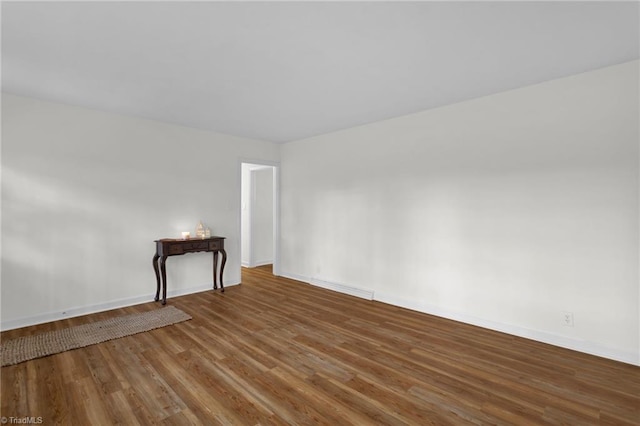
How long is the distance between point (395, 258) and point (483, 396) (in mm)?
2128

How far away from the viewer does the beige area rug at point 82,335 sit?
270 cm

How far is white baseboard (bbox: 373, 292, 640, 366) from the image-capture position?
8.54 ft

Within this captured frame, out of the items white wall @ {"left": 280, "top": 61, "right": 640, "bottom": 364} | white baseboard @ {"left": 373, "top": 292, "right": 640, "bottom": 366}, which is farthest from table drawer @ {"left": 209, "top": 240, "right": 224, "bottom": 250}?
white baseboard @ {"left": 373, "top": 292, "right": 640, "bottom": 366}

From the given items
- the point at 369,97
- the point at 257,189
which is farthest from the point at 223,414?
the point at 257,189

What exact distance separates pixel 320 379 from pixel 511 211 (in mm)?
2533

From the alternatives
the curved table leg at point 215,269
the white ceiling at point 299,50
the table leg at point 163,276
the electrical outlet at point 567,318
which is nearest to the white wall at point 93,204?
the curved table leg at point 215,269

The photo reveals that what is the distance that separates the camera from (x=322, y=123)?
14.6 feet

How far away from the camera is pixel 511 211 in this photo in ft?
10.3

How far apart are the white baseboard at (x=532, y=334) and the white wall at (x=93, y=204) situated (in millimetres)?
3230

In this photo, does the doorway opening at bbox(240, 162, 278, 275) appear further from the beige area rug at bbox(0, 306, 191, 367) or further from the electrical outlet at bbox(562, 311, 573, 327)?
the electrical outlet at bbox(562, 311, 573, 327)

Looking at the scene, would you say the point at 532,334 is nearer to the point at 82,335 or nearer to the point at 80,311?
the point at 82,335

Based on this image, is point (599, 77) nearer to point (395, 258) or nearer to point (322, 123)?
point (395, 258)

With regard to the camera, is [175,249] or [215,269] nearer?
[175,249]

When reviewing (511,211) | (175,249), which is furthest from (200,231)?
(511,211)
